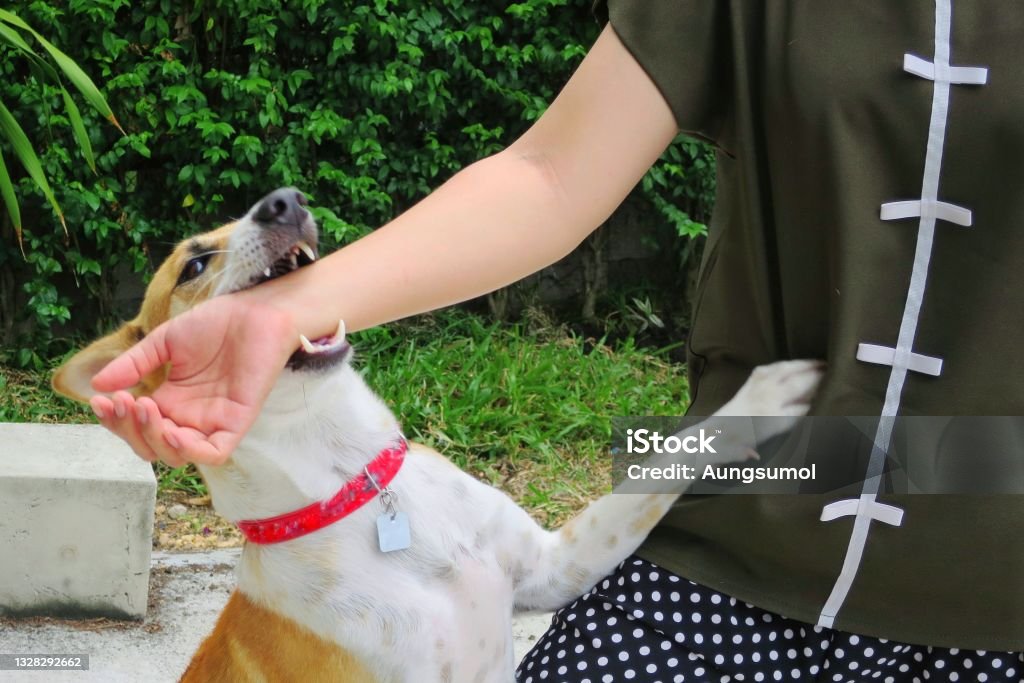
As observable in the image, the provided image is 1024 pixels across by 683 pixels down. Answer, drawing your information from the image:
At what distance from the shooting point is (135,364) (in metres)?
1.20

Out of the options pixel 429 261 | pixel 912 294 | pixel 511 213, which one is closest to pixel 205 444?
pixel 429 261

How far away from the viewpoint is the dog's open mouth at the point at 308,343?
140cm

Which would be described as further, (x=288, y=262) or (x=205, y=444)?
(x=288, y=262)

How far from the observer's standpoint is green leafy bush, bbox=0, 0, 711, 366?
202 inches

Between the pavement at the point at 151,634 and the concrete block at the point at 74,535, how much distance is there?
0.06 metres

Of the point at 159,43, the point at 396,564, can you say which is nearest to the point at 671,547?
the point at 396,564

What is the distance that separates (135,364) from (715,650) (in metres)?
0.84

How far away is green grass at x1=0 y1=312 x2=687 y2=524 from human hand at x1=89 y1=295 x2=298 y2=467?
3.28m

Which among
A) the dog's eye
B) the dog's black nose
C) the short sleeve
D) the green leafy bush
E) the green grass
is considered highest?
the short sleeve

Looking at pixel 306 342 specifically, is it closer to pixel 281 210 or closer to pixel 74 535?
pixel 281 210

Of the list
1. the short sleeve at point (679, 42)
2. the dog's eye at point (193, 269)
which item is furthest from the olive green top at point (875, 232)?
the dog's eye at point (193, 269)

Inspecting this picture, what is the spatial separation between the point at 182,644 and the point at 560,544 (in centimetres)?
205

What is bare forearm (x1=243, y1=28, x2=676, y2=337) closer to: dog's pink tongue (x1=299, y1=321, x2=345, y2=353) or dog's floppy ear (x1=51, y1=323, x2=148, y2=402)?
dog's pink tongue (x1=299, y1=321, x2=345, y2=353)

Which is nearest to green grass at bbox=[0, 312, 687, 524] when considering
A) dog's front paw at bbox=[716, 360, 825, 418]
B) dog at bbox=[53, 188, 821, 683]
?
dog at bbox=[53, 188, 821, 683]
